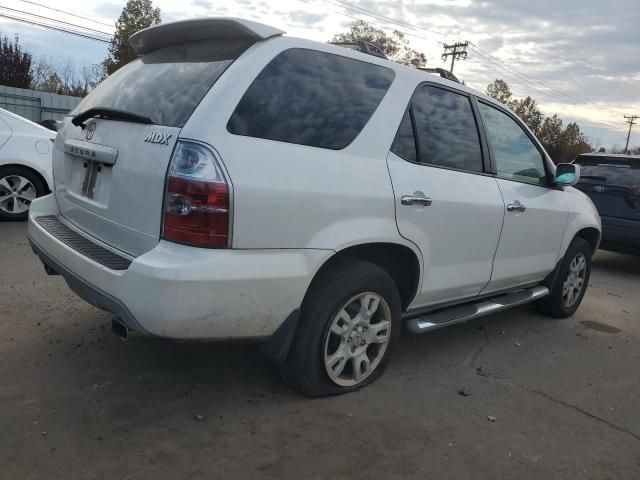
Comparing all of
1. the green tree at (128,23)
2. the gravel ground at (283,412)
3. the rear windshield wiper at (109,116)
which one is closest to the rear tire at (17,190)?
the gravel ground at (283,412)

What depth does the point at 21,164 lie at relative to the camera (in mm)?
6848

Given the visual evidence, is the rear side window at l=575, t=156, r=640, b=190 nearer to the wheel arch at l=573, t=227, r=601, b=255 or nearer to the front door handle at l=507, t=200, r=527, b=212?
the wheel arch at l=573, t=227, r=601, b=255

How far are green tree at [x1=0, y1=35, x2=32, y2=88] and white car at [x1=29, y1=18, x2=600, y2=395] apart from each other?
75.8 feet

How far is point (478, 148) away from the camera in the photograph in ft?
12.5

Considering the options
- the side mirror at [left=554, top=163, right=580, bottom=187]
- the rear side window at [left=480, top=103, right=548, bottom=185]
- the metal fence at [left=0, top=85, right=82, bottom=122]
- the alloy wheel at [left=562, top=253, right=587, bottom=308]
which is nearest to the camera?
the rear side window at [left=480, top=103, right=548, bottom=185]

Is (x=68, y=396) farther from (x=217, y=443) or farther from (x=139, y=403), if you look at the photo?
(x=217, y=443)

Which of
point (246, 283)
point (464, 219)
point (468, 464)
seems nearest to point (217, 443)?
point (246, 283)

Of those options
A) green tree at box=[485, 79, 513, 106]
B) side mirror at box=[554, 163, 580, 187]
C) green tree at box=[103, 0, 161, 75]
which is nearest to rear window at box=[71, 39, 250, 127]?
side mirror at box=[554, 163, 580, 187]

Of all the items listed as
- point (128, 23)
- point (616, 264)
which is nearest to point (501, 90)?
point (128, 23)

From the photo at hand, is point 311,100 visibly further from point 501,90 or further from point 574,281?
point 501,90

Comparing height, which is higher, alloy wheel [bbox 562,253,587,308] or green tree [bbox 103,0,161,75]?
green tree [bbox 103,0,161,75]

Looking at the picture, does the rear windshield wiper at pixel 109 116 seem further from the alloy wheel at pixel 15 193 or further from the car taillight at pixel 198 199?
the alloy wheel at pixel 15 193

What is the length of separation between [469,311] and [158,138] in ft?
7.79

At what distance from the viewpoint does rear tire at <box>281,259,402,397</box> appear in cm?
281
